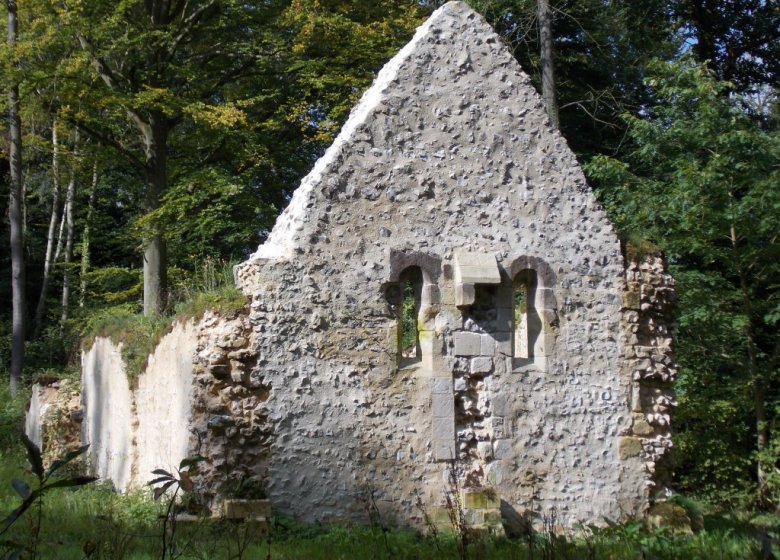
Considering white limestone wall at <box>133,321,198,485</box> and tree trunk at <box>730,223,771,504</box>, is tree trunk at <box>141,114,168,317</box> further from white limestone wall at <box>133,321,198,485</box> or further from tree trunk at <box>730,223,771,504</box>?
tree trunk at <box>730,223,771,504</box>

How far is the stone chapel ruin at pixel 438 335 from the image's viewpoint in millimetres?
8781

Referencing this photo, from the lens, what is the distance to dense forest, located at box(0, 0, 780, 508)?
13953mm

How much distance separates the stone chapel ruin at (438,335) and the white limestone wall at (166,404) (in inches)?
2.0

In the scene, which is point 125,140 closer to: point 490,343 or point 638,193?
point 638,193

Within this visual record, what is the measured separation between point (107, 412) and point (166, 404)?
3985 millimetres

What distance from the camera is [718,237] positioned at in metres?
14.0

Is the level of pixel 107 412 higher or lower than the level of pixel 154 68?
lower

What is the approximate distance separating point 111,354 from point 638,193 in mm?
9327

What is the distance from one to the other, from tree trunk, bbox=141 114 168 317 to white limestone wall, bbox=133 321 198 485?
6.09m

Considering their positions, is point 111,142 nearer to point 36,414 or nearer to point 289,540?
point 36,414

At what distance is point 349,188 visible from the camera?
30.7 ft

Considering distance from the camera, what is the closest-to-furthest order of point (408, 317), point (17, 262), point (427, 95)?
point (427, 95) < point (408, 317) < point (17, 262)

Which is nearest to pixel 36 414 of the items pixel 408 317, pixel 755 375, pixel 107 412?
pixel 107 412

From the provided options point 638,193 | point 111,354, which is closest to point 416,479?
point 111,354
